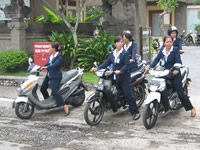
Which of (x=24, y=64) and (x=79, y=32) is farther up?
(x=79, y=32)

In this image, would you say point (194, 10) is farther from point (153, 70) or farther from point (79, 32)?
point (153, 70)

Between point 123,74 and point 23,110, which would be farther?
point 23,110

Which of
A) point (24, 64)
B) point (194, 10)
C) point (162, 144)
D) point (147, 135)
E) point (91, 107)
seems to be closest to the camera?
point (162, 144)

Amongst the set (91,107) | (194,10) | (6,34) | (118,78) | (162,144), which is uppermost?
(194,10)

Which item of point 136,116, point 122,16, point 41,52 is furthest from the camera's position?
point 122,16

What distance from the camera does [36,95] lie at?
7473 millimetres

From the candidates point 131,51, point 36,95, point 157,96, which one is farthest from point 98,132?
point 131,51

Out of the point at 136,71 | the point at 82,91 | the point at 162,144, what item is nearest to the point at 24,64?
the point at 82,91

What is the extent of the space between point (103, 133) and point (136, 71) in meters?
2.34

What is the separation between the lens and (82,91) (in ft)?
27.4

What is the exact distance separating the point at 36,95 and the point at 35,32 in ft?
20.2

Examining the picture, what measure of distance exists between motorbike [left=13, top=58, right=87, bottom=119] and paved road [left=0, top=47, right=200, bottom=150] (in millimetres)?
239

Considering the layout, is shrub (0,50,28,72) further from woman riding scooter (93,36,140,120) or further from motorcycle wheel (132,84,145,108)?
woman riding scooter (93,36,140,120)

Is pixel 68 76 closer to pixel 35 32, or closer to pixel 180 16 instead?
pixel 35 32
